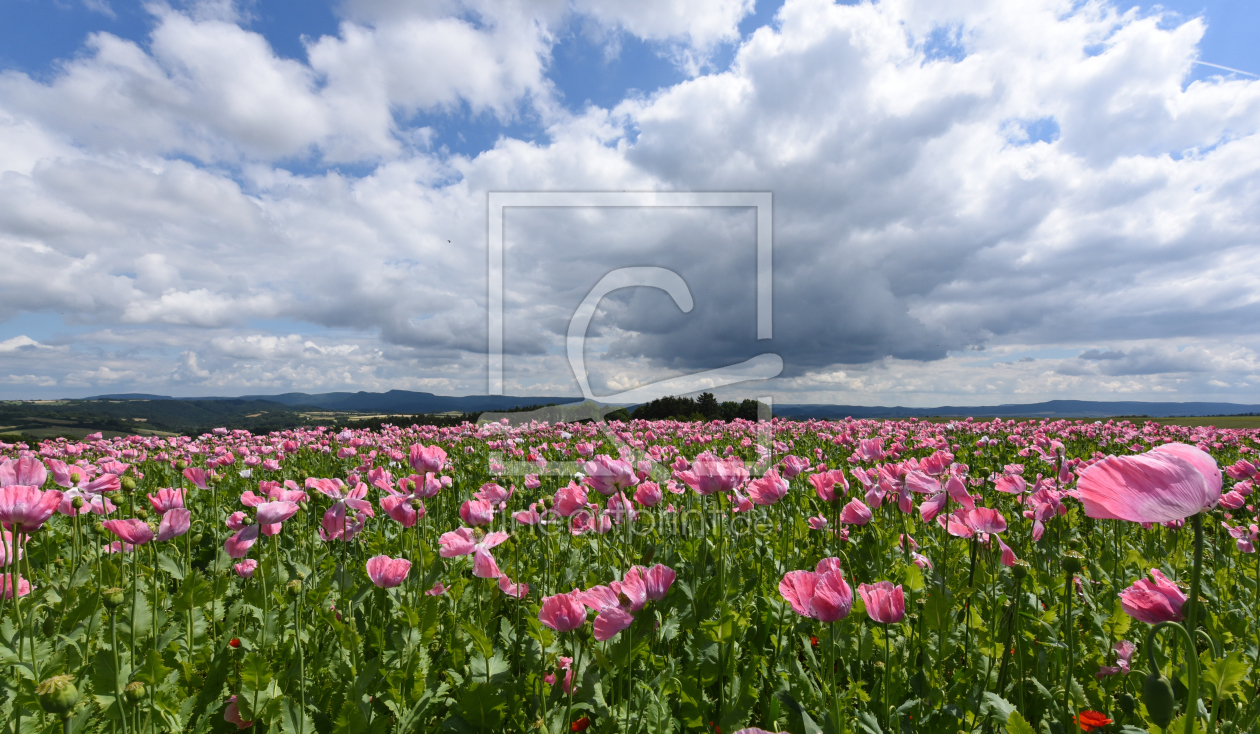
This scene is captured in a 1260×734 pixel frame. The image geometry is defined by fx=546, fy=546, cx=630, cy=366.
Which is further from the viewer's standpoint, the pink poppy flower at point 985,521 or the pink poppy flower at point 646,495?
the pink poppy flower at point 646,495

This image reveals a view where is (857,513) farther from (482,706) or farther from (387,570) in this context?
(387,570)

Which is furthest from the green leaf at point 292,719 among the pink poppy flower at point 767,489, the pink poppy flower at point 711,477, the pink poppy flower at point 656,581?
the pink poppy flower at point 767,489

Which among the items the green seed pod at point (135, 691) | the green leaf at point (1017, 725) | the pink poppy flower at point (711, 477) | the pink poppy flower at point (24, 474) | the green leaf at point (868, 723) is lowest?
the green leaf at point (868, 723)

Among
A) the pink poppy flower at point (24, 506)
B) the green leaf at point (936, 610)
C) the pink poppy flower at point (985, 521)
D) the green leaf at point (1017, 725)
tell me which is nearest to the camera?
the green leaf at point (1017, 725)

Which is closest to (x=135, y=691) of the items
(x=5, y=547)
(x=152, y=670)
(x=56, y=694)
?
(x=152, y=670)

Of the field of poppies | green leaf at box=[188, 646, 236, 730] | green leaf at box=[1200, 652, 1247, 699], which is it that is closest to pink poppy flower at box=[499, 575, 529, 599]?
the field of poppies

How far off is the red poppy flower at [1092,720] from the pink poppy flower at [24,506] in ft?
12.8

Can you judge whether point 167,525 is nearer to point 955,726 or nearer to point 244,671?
point 244,671

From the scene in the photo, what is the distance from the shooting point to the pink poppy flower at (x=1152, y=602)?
5.18 feet

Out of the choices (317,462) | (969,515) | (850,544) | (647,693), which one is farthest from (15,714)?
(317,462)

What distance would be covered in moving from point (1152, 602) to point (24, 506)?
3.85 meters

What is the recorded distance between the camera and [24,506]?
2061 mm

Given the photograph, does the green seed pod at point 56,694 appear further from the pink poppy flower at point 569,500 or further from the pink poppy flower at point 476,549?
the pink poppy flower at point 569,500

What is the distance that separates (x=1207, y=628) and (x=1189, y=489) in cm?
241
